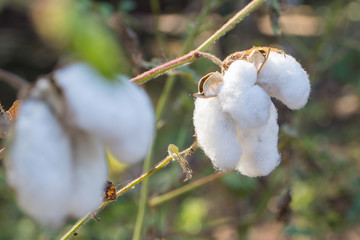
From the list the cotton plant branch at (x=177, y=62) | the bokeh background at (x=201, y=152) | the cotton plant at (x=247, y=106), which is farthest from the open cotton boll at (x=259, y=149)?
the bokeh background at (x=201, y=152)

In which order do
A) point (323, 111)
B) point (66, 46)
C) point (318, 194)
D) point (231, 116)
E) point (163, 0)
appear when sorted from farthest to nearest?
point (163, 0), point (323, 111), point (318, 194), point (231, 116), point (66, 46)

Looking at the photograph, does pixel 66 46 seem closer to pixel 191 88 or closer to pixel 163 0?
pixel 191 88

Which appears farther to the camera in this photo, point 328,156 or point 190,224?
point 190,224

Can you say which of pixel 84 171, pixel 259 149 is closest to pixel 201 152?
pixel 259 149

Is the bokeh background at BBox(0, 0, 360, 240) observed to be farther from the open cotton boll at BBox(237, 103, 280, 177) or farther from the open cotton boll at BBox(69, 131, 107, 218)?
the open cotton boll at BBox(237, 103, 280, 177)

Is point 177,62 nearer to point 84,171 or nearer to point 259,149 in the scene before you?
point 259,149

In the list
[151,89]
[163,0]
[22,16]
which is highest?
[22,16]

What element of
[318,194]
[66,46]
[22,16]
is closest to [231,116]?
[66,46]

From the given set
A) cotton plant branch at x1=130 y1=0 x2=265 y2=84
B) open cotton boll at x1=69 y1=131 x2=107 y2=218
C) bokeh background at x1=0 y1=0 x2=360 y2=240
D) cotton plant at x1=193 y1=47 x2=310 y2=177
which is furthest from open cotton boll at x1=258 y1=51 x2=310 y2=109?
open cotton boll at x1=69 y1=131 x2=107 y2=218
